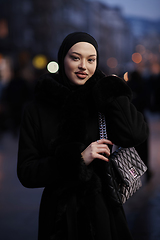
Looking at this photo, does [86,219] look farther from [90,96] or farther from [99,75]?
[99,75]

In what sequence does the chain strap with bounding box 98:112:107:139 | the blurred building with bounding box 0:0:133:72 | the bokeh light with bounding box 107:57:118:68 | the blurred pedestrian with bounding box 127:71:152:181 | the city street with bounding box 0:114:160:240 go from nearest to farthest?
the chain strap with bounding box 98:112:107:139 → the city street with bounding box 0:114:160:240 → the blurred pedestrian with bounding box 127:71:152:181 → the blurred building with bounding box 0:0:133:72 → the bokeh light with bounding box 107:57:118:68

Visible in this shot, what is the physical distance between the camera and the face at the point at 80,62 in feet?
7.38

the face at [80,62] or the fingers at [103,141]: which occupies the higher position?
the face at [80,62]

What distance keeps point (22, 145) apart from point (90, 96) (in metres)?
0.58

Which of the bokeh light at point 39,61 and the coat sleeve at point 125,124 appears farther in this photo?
the bokeh light at point 39,61

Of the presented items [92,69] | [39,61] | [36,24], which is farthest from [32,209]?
[36,24]

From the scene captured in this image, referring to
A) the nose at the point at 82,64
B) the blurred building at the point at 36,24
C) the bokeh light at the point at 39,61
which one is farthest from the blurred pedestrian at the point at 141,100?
the bokeh light at the point at 39,61

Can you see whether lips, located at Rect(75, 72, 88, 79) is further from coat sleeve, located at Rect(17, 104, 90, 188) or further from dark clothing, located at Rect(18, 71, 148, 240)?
coat sleeve, located at Rect(17, 104, 90, 188)

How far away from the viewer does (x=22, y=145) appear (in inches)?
87.0

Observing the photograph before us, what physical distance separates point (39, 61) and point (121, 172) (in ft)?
115

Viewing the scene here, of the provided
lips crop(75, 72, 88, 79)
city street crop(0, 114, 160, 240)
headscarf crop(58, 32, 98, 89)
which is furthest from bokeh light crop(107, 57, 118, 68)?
lips crop(75, 72, 88, 79)

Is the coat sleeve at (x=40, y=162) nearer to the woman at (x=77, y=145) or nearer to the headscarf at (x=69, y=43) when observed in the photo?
the woman at (x=77, y=145)

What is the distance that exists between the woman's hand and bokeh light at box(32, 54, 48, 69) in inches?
1353

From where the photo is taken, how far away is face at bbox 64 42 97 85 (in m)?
2.25
